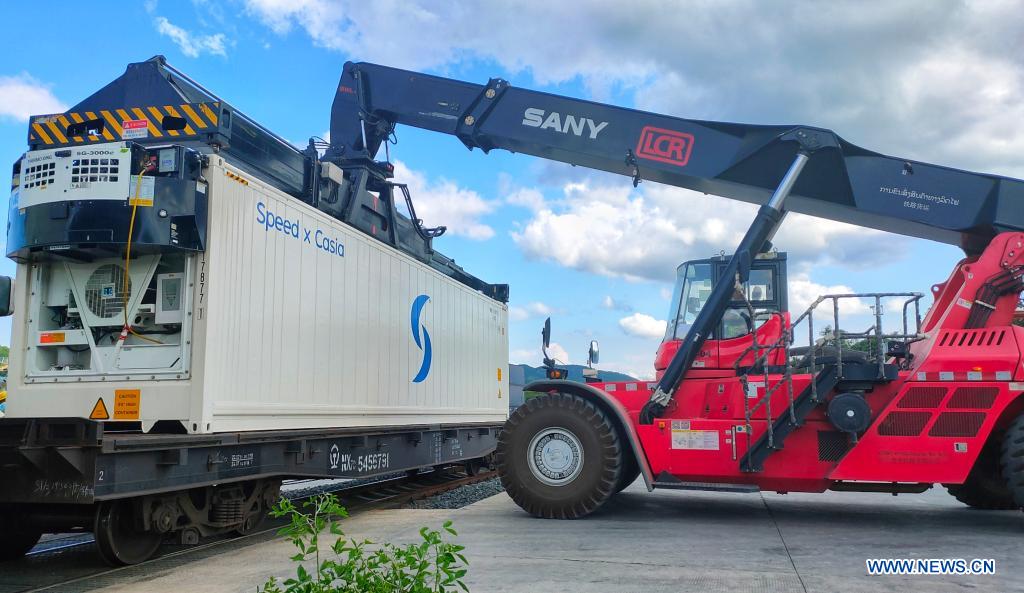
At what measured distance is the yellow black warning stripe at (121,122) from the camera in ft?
24.2

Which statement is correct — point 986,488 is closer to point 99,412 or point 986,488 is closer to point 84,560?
point 99,412

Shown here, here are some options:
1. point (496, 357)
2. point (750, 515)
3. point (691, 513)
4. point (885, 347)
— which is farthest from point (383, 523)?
point (496, 357)

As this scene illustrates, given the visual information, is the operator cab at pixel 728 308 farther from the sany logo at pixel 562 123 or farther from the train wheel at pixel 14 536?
the train wheel at pixel 14 536

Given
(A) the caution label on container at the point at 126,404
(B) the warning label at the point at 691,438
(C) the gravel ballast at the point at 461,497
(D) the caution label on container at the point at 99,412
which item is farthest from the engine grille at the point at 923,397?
(D) the caution label on container at the point at 99,412

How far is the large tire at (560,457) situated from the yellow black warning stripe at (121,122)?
441 cm

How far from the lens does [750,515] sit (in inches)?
340

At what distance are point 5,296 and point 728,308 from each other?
727 centimetres

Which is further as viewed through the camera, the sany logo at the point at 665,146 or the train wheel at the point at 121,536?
the sany logo at the point at 665,146

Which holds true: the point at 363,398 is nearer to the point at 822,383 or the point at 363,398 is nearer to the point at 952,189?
the point at 822,383

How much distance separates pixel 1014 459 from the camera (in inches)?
275

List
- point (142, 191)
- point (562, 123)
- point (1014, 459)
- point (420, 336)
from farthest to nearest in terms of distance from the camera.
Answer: point (420, 336)
point (562, 123)
point (1014, 459)
point (142, 191)

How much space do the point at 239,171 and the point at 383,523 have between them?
3.84 m

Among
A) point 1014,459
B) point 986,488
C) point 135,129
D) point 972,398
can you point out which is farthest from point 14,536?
point 986,488

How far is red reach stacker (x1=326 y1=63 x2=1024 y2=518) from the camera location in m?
7.47
